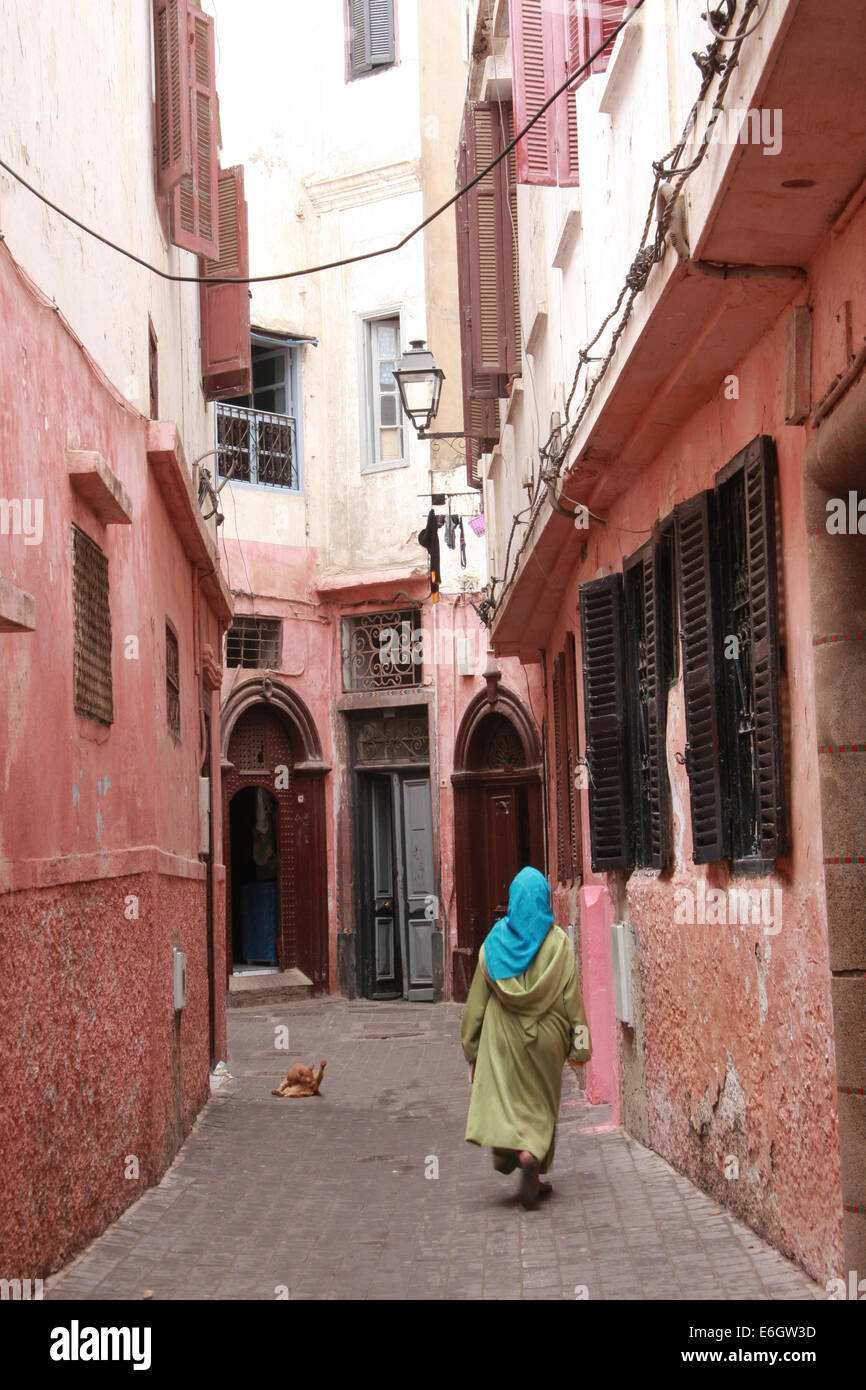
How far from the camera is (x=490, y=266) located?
12594 mm

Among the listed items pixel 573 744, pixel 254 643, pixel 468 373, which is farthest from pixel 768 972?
pixel 254 643

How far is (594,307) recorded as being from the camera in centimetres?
874

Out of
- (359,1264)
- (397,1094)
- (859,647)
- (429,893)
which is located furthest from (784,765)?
(429,893)

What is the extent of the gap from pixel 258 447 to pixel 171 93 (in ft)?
31.0

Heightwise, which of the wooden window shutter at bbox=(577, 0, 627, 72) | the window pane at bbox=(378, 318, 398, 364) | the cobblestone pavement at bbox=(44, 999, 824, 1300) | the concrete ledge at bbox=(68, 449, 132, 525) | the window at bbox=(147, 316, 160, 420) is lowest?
the cobblestone pavement at bbox=(44, 999, 824, 1300)

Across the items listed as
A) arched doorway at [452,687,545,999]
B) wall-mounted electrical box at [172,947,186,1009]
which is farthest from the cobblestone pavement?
arched doorway at [452,687,545,999]

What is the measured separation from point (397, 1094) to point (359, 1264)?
17.9ft

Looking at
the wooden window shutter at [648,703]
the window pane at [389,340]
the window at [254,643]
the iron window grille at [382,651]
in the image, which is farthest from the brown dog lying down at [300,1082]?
the window pane at [389,340]

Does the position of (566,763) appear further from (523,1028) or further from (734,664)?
(734,664)

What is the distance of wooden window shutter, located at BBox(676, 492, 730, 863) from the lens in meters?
7.06

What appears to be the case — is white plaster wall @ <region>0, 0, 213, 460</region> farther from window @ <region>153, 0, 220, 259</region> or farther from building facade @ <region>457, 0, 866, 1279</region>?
building facade @ <region>457, 0, 866, 1279</region>

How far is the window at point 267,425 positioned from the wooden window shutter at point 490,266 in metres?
7.20

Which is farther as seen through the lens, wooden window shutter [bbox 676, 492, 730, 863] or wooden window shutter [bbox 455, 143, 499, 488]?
wooden window shutter [bbox 455, 143, 499, 488]

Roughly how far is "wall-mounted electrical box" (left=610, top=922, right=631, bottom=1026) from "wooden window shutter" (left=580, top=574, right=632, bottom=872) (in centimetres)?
39
